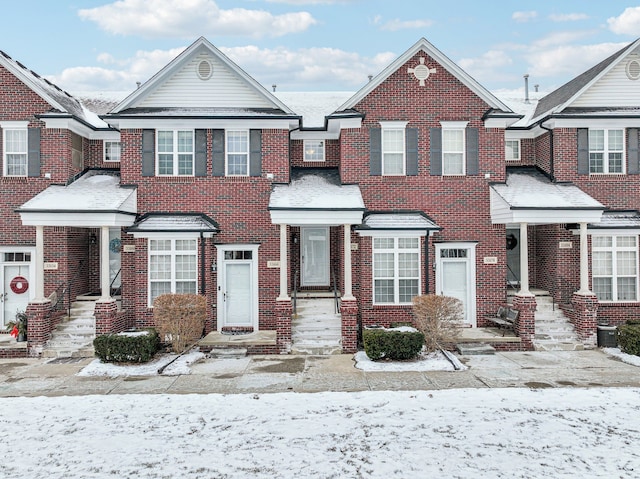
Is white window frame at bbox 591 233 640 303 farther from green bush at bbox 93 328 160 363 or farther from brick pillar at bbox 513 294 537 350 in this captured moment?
green bush at bbox 93 328 160 363

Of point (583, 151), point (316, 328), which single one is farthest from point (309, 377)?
point (583, 151)

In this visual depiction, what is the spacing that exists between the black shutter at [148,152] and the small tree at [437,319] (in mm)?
9511

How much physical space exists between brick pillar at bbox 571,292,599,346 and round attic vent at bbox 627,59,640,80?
778 cm

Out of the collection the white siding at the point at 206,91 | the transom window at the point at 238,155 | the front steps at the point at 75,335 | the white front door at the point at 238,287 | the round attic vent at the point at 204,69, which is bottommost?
the front steps at the point at 75,335

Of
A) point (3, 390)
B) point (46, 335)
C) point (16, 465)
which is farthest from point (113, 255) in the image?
point (16, 465)

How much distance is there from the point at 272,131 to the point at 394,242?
536 centimetres

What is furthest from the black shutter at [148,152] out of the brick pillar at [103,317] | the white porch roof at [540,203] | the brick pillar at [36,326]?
the white porch roof at [540,203]

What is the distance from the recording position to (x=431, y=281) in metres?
15.3

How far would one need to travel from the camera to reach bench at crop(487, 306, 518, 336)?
562 inches

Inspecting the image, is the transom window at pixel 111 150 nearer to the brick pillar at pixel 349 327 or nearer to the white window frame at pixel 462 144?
the brick pillar at pixel 349 327

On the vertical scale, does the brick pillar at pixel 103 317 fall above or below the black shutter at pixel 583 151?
below

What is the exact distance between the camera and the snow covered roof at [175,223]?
14.4 m

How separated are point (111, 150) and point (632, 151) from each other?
1817cm

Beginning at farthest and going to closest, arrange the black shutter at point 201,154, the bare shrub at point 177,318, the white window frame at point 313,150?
the white window frame at point 313,150 → the black shutter at point 201,154 → the bare shrub at point 177,318
